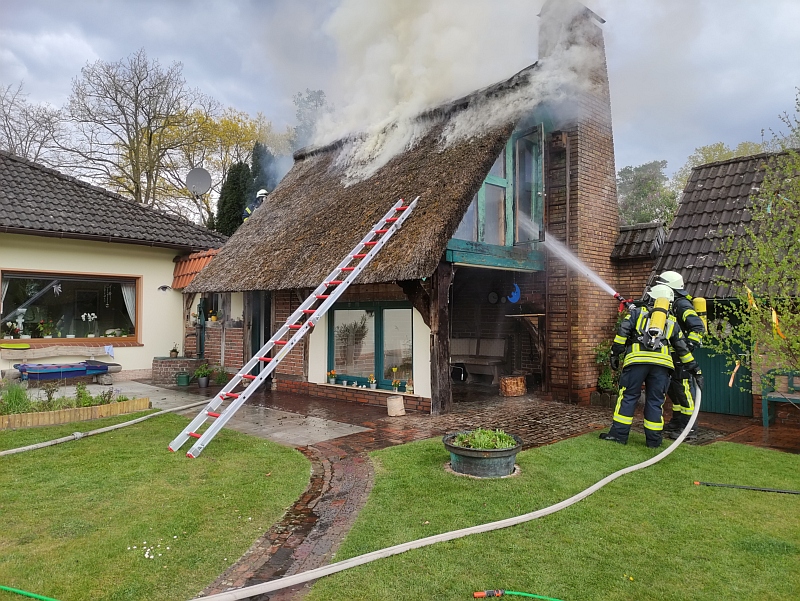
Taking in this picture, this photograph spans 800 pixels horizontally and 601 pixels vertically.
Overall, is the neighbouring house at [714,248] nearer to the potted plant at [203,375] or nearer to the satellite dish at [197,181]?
the potted plant at [203,375]

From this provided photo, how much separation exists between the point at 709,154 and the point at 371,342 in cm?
2704

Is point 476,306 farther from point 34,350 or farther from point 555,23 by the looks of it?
point 34,350

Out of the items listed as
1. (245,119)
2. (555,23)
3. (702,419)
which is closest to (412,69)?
(555,23)

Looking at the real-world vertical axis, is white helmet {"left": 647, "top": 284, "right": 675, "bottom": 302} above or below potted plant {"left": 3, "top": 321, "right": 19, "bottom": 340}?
above

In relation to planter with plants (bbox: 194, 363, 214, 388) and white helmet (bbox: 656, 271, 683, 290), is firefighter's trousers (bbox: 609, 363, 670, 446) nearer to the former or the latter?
white helmet (bbox: 656, 271, 683, 290)

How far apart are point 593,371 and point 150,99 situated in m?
20.3

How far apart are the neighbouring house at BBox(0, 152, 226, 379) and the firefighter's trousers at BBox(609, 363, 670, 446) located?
1051 centimetres

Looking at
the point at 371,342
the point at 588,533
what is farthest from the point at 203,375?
the point at 588,533

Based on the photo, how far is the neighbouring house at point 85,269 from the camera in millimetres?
11164

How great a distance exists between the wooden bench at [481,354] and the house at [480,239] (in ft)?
1.23

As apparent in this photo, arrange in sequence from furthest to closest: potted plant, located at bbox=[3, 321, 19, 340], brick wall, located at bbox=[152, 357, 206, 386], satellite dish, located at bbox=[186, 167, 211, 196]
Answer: satellite dish, located at bbox=[186, 167, 211, 196], brick wall, located at bbox=[152, 357, 206, 386], potted plant, located at bbox=[3, 321, 19, 340]

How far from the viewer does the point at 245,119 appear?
26.0 metres

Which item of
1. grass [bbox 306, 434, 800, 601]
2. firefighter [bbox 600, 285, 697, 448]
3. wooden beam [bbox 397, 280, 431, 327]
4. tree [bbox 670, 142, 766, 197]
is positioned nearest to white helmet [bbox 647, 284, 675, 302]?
firefighter [bbox 600, 285, 697, 448]

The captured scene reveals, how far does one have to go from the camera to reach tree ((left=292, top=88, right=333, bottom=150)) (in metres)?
20.1
